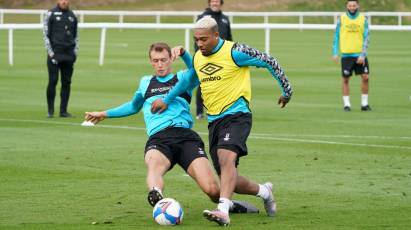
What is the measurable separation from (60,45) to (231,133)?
11.7 metres

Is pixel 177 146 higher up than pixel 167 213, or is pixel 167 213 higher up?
pixel 177 146

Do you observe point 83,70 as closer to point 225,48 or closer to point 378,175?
point 378,175

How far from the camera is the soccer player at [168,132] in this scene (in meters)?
11.3

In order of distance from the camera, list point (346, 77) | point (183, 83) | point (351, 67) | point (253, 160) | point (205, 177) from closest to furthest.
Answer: point (205, 177), point (183, 83), point (253, 160), point (346, 77), point (351, 67)

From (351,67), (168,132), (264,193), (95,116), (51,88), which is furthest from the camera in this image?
(351,67)

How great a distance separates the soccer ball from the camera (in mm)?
10453

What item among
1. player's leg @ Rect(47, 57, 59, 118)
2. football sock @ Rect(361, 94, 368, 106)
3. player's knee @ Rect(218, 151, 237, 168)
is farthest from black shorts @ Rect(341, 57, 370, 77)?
player's knee @ Rect(218, 151, 237, 168)

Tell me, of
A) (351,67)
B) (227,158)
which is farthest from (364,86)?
(227,158)

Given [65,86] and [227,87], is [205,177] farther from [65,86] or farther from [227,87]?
[65,86]

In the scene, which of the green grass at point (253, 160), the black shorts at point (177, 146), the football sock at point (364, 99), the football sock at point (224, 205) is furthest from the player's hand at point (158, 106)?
the football sock at point (364, 99)

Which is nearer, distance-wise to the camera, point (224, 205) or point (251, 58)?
point (224, 205)

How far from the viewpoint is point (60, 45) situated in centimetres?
2217

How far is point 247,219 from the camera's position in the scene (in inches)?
433

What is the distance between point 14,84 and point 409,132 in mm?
13199
